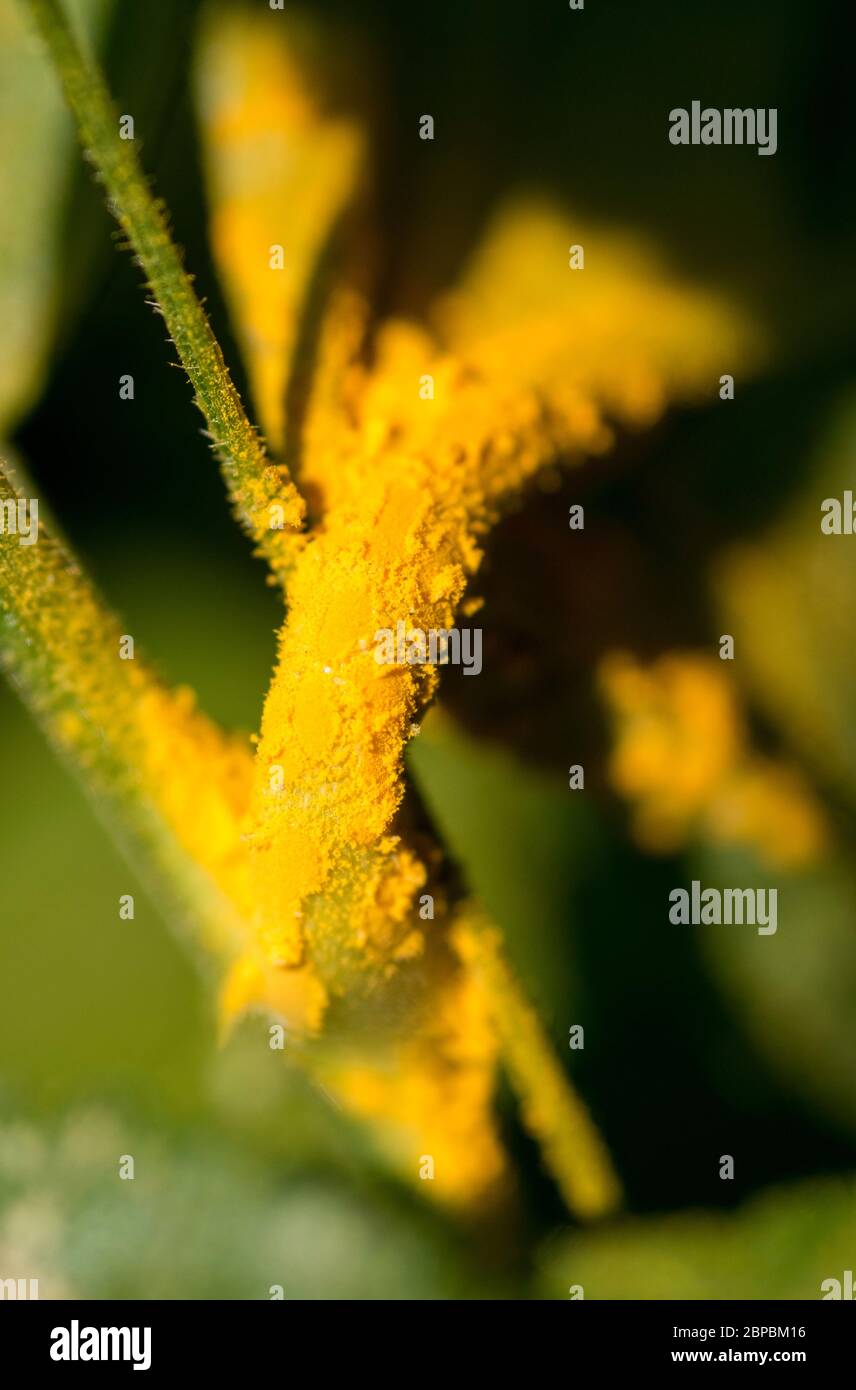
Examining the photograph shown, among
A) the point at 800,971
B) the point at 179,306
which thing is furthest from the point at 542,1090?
the point at 179,306

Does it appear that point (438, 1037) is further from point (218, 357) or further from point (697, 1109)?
point (218, 357)

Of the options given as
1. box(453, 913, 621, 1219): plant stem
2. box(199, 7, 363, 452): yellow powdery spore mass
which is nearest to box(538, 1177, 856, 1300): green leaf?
box(453, 913, 621, 1219): plant stem

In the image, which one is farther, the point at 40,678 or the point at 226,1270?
the point at 226,1270

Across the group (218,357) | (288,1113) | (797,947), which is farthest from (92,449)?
(797,947)

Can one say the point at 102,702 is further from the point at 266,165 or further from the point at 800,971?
the point at 800,971

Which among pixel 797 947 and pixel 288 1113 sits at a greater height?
pixel 797 947
